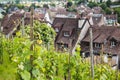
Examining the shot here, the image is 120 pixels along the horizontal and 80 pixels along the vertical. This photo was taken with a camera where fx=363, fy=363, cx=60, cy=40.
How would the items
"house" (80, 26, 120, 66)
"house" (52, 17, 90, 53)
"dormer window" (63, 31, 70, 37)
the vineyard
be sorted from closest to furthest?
the vineyard
"house" (80, 26, 120, 66)
"house" (52, 17, 90, 53)
"dormer window" (63, 31, 70, 37)

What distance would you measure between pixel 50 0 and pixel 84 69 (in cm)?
12078

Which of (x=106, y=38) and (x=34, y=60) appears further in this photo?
(x=106, y=38)

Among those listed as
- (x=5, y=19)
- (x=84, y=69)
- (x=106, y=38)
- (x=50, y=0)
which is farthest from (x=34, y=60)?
(x=50, y=0)

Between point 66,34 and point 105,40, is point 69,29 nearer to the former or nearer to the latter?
point 66,34

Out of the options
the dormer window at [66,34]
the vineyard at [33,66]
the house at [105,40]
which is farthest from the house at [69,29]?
the vineyard at [33,66]

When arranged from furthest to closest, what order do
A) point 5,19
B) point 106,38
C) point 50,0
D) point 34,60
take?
point 50,0
point 5,19
point 106,38
point 34,60

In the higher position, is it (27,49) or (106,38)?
(27,49)

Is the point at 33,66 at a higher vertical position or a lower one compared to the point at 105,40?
higher

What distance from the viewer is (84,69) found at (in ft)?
25.1

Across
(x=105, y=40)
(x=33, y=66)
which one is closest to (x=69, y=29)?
(x=105, y=40)

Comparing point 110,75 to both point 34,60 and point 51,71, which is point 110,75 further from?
point 34,60

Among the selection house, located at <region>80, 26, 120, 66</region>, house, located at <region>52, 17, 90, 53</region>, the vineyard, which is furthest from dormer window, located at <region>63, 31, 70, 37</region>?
the vineyard

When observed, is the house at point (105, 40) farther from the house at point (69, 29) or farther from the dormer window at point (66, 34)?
the dormer window at point (66, 34)

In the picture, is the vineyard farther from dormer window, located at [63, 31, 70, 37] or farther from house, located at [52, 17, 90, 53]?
dormer window, located at [63, 31, 70, 37]
